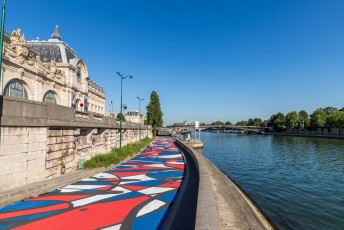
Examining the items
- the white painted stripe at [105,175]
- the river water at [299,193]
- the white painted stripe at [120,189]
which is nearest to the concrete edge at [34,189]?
the white painted stripe at [105,175]

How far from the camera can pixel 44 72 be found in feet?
124

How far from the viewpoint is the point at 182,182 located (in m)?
15.8

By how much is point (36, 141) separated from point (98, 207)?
5.54 m

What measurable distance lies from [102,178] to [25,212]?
Answer: 290 inches

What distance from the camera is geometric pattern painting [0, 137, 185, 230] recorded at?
344 inches

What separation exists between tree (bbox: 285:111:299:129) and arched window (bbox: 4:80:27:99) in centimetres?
12748

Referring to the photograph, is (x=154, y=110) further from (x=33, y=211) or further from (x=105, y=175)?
(x=33, y=211)

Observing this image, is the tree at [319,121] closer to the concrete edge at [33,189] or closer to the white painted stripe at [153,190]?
the white painted stripe at [153,190]

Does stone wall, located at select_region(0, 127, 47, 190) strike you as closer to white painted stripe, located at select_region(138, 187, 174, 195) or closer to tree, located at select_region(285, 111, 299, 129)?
white painted stripe, located at select_region(138, 187, 174, 195)

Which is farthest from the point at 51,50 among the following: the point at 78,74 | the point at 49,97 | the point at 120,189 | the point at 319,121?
the point at 319,121

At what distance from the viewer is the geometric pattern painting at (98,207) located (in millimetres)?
8734

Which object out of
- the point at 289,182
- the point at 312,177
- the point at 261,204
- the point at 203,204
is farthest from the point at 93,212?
the point at 312,177

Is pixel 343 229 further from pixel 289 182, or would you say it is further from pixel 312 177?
pixel 312 177

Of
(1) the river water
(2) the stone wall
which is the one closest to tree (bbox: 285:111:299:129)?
(1) the river water
